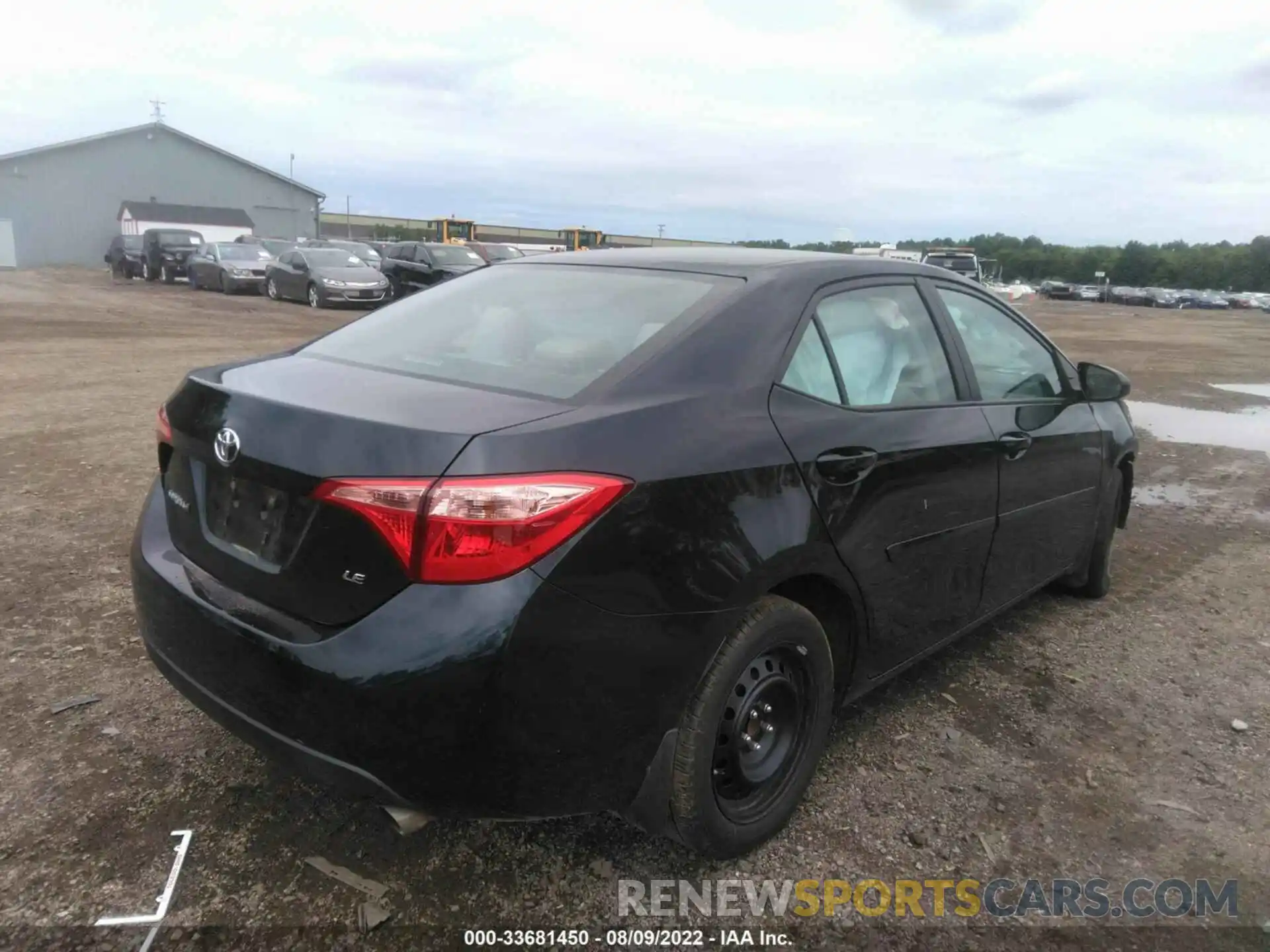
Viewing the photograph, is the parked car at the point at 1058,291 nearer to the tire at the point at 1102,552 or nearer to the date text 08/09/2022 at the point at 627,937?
the tire at the point at 1102,552

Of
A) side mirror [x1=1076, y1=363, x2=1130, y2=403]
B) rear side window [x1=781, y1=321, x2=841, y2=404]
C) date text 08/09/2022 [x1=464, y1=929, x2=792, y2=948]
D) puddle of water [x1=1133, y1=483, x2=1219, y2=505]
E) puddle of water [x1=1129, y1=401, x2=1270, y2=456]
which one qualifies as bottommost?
date text 08/09/2022 [x1=464, y1=929, x2=792, y2=948]

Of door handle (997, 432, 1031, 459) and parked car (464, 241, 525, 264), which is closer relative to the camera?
door handle (997, 432, 1031, 459)

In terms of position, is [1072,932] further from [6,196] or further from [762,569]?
[6,196]

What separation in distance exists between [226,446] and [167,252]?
3348cm

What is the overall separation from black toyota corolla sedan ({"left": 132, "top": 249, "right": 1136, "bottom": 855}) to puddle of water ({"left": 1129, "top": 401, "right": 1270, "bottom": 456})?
7.13 meters

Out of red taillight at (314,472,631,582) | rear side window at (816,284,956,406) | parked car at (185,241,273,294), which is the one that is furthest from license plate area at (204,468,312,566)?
parked car at (185,241,273,294)

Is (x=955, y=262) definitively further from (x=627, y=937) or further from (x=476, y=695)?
(x=476, y=695)

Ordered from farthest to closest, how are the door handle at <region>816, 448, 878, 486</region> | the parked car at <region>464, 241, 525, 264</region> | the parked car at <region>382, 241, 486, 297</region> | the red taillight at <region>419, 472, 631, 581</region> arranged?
the parked car at <region>464, 241, 525, 264</region>, the parked car at <region>382, 241, 486, 297</region>, the door handle at <region>816, 448, 878, 486</region>, the red taillight at <region>419, 472, 631, 581</region>

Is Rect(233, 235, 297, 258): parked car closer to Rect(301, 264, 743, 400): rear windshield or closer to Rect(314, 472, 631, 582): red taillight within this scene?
Rect(301, 264, 743, 400): rear windshield

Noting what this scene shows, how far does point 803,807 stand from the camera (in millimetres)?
2799

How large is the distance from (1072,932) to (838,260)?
2.08m

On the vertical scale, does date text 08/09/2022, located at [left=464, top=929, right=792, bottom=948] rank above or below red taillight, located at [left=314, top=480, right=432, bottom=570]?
below

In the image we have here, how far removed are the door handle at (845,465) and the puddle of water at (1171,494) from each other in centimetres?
474

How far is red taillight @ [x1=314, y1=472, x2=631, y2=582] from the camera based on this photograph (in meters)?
1.91
